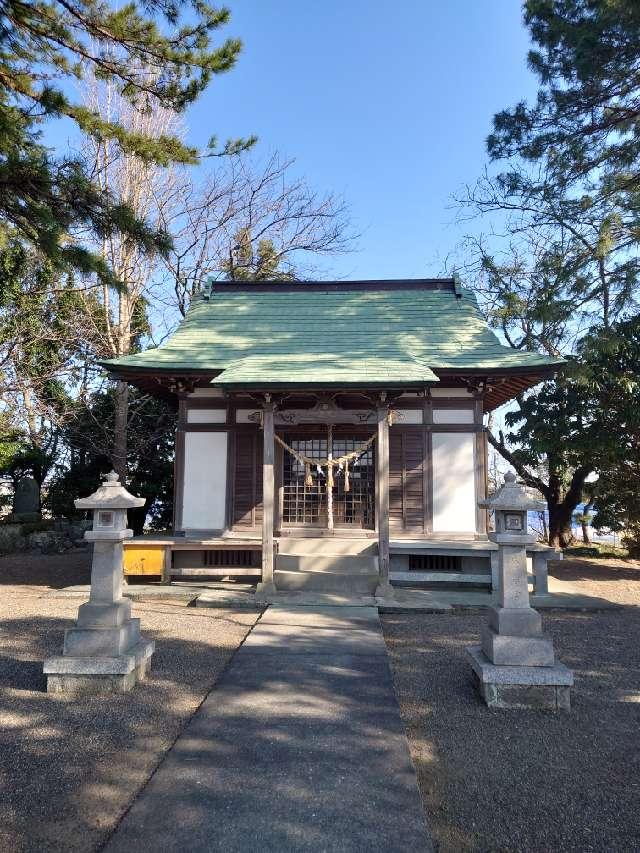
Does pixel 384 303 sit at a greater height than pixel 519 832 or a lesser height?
greater

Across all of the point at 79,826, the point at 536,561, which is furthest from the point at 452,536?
the point at 79,826

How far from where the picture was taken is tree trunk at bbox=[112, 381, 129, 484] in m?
15.5

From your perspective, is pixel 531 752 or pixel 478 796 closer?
pixel 478 796

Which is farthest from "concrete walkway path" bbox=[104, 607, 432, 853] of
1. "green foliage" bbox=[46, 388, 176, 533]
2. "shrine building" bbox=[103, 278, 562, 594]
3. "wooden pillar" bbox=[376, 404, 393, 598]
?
"green foliage" bbox=[46, 388, 176, 533]

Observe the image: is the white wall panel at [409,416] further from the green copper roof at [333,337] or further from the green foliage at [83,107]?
the green foliage at [83,107]

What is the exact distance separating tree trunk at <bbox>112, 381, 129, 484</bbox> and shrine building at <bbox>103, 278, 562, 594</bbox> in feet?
16.2

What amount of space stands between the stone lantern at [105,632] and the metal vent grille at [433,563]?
19.0 ft

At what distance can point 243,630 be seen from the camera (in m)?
6.51

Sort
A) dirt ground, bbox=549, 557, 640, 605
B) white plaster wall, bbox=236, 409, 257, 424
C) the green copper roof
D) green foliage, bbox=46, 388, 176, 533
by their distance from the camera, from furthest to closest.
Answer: green foliage, bbox=46, 388, 176, 533 → white plaster wall, bbox=236, 409, 257, 424 → dirt ground, bbox=549, 557, 640, 605 → the green copper roof

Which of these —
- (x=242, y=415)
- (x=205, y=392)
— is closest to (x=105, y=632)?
(x=242, y=415)

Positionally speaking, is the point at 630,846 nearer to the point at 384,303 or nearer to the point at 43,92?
the point at 43,92

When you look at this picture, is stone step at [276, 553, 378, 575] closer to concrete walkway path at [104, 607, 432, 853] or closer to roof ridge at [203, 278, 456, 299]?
concrete walkway path at [104, 607, 432, 853]

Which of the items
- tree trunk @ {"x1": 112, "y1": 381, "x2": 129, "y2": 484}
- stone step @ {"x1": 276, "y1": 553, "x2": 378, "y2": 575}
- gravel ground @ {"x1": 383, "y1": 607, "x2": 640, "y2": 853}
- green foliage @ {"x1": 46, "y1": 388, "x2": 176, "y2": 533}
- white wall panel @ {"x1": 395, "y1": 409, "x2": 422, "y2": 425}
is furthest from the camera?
green foliage @ {"x1": 46, "y1": 388, "x2": 176, "y2": 533}

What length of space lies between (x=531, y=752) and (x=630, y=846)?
96 cm
